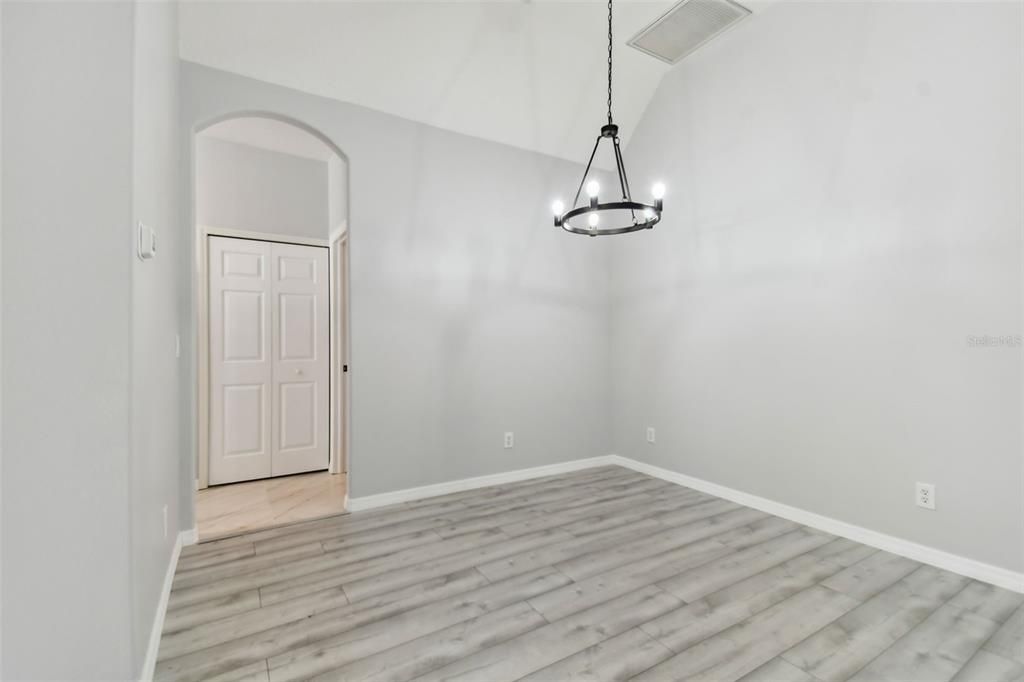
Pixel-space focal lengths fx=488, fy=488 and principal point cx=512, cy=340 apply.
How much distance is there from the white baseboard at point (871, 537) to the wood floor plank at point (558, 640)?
1421mm

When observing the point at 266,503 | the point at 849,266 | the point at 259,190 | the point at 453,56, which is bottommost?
the point at 266,503

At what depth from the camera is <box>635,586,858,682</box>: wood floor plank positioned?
66.3 inches

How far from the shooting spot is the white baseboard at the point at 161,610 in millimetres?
1602

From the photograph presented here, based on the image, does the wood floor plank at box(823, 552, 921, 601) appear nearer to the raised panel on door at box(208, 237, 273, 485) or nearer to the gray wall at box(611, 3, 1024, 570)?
the gray wall at box(611, 3, 1024, 570)

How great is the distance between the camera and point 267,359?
14.2 ft

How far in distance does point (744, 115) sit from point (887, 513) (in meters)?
2.68

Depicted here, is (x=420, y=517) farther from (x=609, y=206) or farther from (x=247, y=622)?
(x=609, y=206)

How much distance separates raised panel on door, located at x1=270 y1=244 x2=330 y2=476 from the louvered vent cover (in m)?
3.29

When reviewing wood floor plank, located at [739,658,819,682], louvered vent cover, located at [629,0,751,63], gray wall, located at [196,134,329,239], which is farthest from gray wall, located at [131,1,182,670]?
louvered vent cover, located at [629,0,751,63]

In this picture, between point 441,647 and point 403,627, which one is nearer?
point 441,647

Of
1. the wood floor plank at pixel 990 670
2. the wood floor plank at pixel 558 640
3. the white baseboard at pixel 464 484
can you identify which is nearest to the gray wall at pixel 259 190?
the white baseboard at pixel 464 484

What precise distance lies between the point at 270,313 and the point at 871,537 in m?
4.69

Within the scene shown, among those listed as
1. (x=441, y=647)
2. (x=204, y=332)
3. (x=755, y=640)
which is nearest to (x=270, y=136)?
(x=204, y=332)

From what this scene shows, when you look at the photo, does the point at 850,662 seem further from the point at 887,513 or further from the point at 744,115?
the point at 744,115
